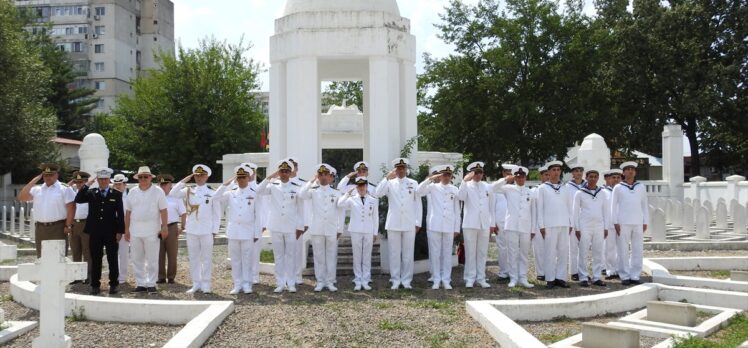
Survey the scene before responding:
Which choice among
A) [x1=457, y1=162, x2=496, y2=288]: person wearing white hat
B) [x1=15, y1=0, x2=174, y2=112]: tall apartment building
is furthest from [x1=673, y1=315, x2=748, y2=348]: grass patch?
[x1=15, y1=0, x2=174, y2=112]: tall apartment building

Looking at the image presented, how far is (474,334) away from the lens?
702 centimetres

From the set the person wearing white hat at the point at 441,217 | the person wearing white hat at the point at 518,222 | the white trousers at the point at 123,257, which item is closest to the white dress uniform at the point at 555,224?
the person wearing white hat at the point at 518,222

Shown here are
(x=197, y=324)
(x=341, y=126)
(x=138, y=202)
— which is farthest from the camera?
(x=341, y=126)

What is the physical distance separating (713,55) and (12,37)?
31390 mm

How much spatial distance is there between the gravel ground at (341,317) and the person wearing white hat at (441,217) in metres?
0.43

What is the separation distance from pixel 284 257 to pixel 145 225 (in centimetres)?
207

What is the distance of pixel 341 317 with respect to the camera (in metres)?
7.86

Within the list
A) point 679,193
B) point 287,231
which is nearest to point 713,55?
point 679,193

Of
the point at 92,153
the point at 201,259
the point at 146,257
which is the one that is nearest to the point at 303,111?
the point at 201,259

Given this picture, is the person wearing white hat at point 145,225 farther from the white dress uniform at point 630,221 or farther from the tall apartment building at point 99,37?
the tall apartment building at point 99,37

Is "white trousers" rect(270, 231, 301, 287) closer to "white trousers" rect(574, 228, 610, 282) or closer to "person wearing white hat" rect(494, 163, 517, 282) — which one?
"person wearing white hat" rect(494, 163, 517, 282)

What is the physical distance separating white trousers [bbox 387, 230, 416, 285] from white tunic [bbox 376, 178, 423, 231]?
13 cm

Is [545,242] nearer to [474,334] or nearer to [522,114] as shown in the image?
[474,334]

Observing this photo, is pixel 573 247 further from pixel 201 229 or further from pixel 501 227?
pixel 201 229
